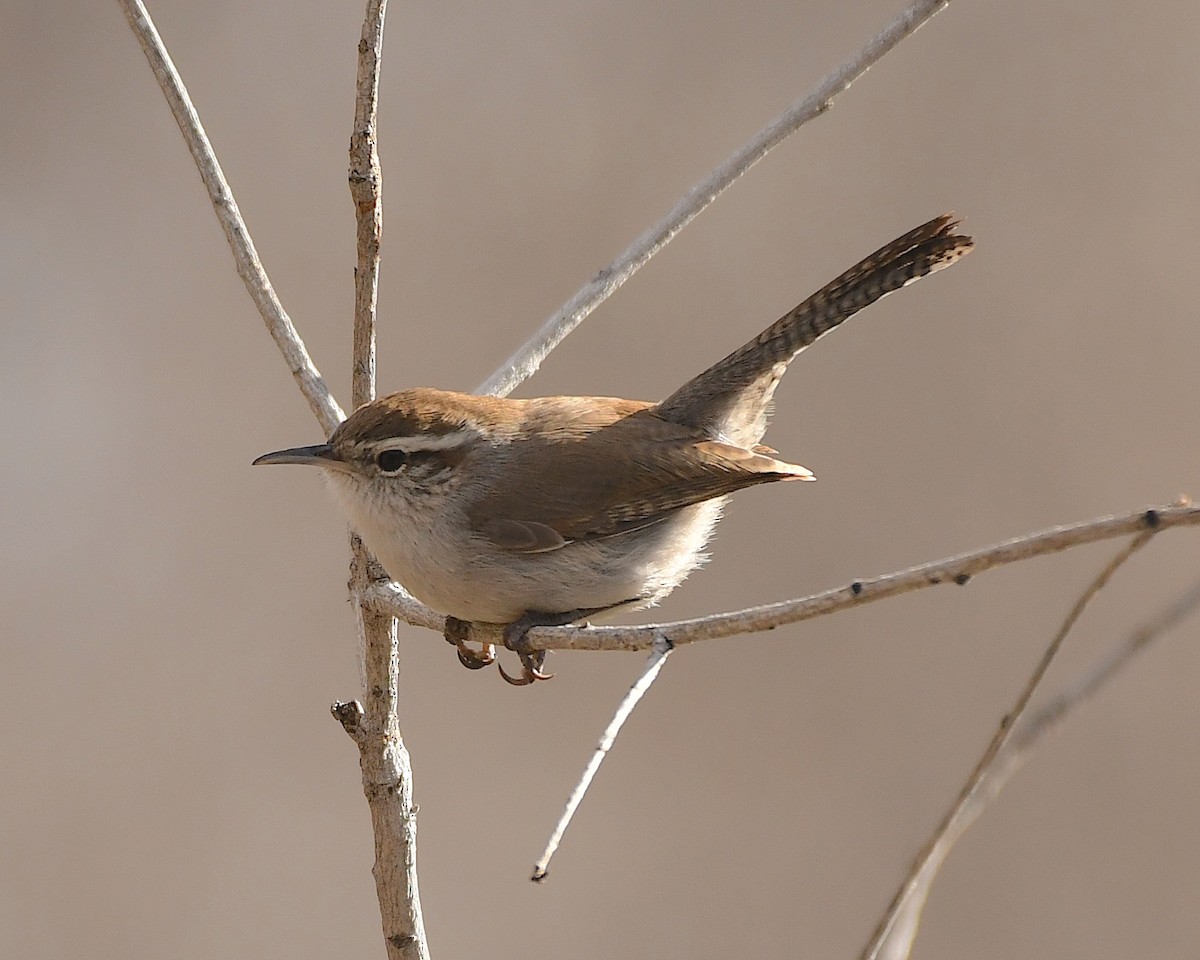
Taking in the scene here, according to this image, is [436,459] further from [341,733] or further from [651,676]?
[341,733]

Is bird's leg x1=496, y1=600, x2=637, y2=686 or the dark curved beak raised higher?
the dark curved beak

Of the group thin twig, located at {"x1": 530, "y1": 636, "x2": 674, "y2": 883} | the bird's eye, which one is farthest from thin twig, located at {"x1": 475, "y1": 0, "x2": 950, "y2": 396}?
thin twig, located at {"x1": 530, "y1": 636, "x2": 674, "y2": 883}

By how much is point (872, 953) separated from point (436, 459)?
138 cm

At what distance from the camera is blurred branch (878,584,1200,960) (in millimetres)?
1201

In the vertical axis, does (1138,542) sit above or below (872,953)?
above

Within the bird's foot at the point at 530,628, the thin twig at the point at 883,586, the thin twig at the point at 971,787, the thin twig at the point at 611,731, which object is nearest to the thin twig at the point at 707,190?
the bird's foot at the point at 530,628

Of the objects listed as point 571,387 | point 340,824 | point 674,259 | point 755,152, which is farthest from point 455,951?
point 755,152

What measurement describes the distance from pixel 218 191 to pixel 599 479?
0.87 m

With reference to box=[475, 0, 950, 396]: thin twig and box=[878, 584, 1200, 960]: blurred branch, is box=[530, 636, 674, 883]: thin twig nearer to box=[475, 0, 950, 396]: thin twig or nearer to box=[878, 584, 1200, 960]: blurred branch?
box=[878, 584, 1200, 960]: blurred branch

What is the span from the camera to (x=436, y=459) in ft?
8.01

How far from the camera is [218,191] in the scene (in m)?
2.19

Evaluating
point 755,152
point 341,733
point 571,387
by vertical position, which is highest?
point 571,387

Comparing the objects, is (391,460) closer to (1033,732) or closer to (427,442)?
(427,442)

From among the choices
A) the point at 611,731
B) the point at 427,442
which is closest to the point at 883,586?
the point at 611,731
